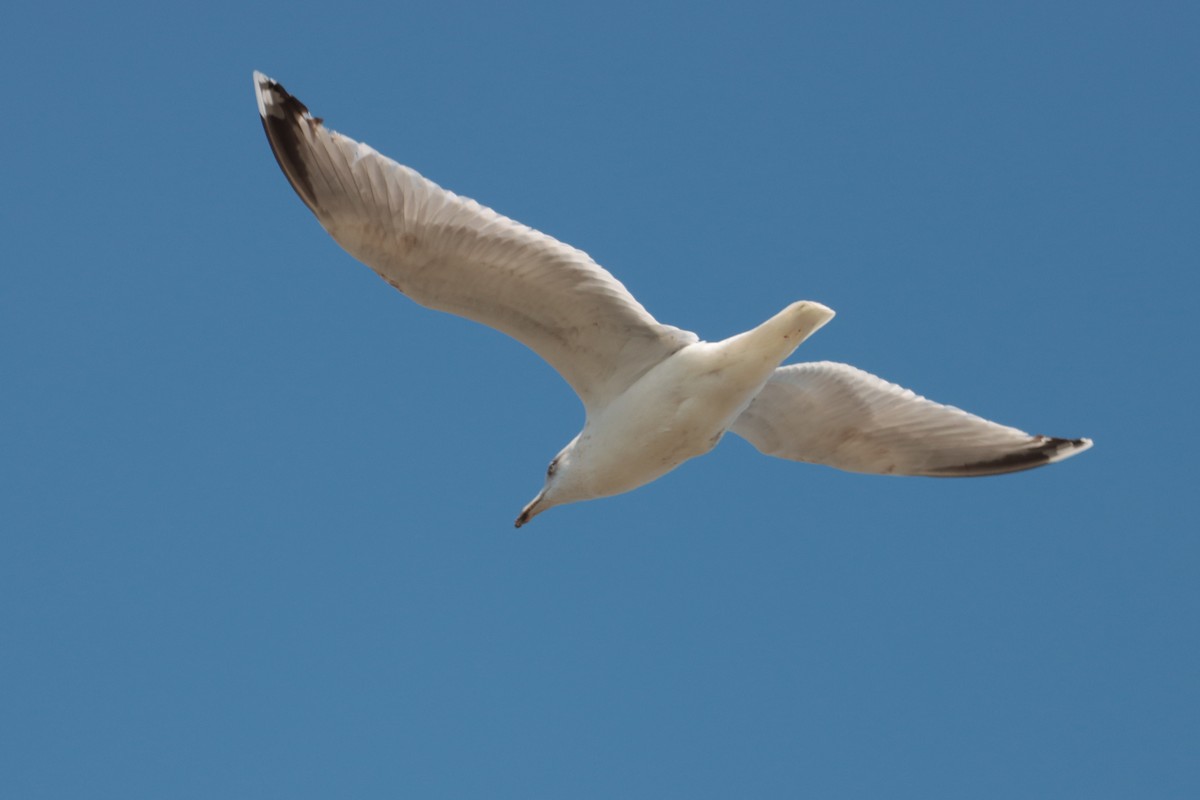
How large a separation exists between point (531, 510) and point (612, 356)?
55.0 inches

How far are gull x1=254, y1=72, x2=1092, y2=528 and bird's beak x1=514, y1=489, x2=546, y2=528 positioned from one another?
15 mm

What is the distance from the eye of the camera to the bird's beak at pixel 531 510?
11.5 meters

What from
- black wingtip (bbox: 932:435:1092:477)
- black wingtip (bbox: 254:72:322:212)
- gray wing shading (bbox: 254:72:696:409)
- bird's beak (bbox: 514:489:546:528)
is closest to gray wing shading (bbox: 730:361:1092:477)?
black wingtip (bbox: 932:435:1092:477)

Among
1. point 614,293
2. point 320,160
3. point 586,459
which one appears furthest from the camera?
point 586,459

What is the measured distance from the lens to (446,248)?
9906 mm

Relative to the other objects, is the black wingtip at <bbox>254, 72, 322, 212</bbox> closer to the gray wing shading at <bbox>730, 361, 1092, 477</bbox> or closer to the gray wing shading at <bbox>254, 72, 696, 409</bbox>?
the gray wing shading at <bbox>254, 72, 696, 409</bbox>

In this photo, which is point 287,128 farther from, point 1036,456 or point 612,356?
point 1036,456

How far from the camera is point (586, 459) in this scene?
439 inches

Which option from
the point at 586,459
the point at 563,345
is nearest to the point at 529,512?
the point at 586,459

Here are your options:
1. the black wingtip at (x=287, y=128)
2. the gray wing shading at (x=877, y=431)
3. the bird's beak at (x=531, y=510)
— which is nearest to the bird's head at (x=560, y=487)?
the bird's beak at (x=531, y=510)

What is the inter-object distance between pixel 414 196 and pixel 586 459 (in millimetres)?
2312

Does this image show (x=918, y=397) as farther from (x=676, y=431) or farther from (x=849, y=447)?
(x=676, y=431)

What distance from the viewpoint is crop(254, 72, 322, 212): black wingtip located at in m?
9.66

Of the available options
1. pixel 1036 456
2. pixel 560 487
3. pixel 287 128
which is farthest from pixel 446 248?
pixel 1036 456
